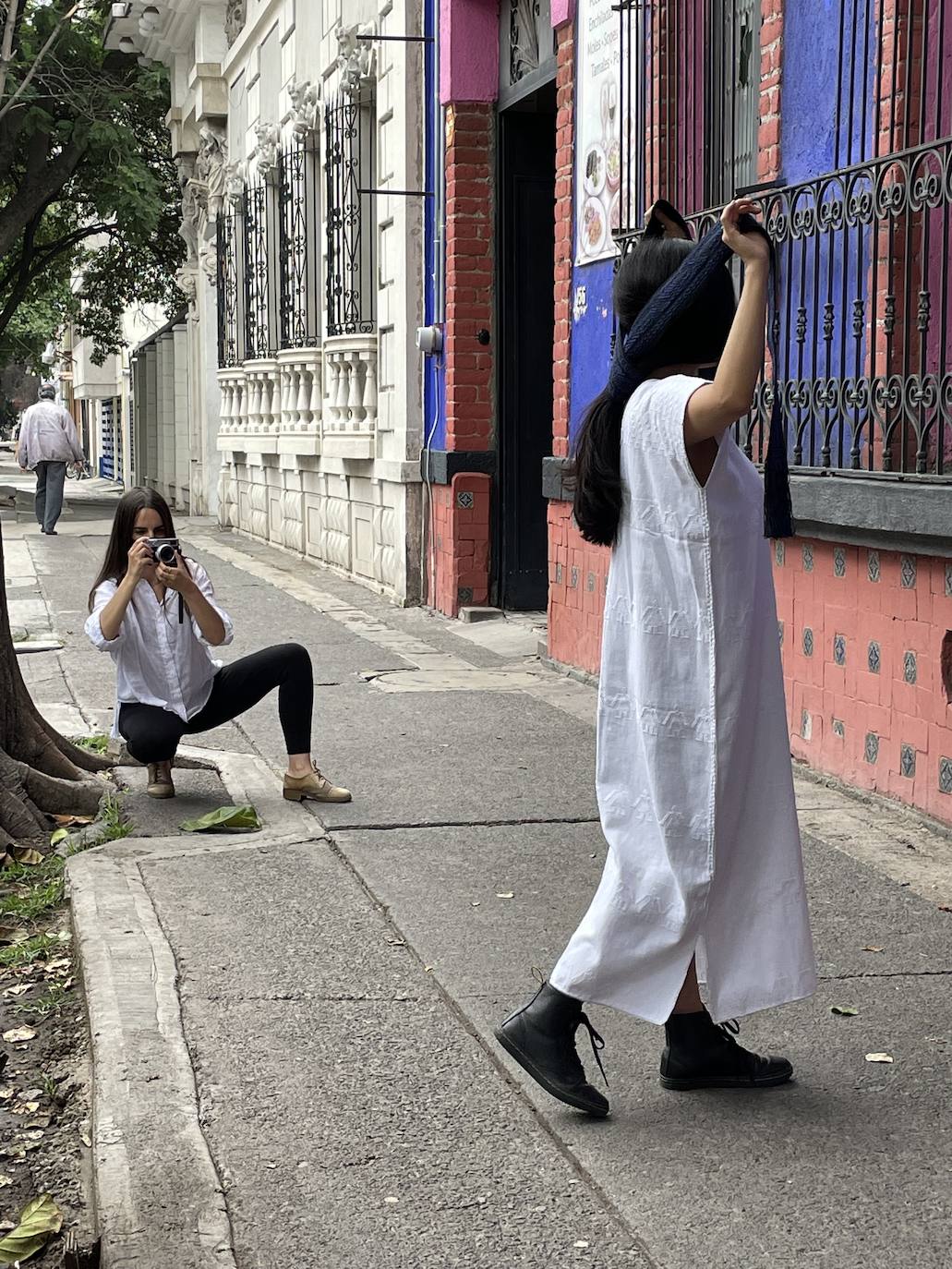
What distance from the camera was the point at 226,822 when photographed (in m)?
5.96

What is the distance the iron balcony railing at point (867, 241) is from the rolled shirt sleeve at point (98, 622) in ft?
8.17

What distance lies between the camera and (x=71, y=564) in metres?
16.9

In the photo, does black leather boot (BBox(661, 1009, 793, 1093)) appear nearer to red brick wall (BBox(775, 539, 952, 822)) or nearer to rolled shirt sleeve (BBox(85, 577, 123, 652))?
red brick wall (BBox(775, 539, 952, 822))

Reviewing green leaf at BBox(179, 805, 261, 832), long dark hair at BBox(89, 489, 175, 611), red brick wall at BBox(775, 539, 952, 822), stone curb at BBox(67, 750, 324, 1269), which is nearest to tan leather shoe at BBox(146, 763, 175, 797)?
green leaf at BBox(179, 805, 261, 832)

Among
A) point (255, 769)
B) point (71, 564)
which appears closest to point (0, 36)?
point (71, 564)

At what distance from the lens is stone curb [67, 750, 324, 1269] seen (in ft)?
9.80

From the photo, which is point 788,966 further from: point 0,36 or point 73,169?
point 73,169

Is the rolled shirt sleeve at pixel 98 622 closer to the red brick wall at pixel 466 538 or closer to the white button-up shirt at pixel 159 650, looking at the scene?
the white button-up shirt at pixel 159 650

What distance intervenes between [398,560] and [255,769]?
6573 mm

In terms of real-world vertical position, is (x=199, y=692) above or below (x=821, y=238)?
below

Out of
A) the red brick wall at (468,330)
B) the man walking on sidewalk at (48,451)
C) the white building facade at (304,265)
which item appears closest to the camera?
the red brick wall at (468,330)

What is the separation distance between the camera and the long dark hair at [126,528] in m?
6.10

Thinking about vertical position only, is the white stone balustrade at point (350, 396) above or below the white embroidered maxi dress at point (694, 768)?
above

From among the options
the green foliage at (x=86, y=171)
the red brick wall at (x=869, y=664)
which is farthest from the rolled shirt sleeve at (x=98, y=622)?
the green foliage at (x=86, y=171)
